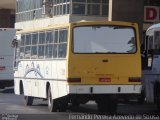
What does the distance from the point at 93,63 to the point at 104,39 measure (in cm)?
91

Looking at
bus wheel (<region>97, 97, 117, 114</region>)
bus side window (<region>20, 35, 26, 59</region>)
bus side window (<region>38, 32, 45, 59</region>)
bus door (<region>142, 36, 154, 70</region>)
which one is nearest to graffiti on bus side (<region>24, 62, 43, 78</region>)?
bus side window (<region>38, 32, 45, 59</region>)

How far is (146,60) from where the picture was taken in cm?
2042

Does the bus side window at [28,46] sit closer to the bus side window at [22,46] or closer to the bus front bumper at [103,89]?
the bus side window at [22,46]

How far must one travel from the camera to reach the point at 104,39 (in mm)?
18562

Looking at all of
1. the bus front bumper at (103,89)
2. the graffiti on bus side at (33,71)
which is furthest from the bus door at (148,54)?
the graffiti on bus side at (33,71)

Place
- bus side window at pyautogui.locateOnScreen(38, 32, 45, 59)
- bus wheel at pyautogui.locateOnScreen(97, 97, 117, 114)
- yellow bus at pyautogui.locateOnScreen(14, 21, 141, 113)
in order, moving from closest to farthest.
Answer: yellow bus at pyautogui.locateOnScreen(14, 21, 141, 113) < bus wheel at pyautogui.locateOnScreen(97, 97, 117, 114) < bus side window at pyautogui.locateOnScreen(38, 32, 45, 59)

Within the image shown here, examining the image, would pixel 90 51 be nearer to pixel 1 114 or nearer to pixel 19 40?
pixel 1 114

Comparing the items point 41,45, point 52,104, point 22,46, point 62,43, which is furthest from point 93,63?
point 22,46

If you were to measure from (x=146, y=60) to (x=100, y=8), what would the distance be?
3227cm

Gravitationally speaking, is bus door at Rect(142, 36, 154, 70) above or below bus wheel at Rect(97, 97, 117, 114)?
above

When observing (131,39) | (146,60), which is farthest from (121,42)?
(146,60)

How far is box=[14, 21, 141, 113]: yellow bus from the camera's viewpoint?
18.0 m

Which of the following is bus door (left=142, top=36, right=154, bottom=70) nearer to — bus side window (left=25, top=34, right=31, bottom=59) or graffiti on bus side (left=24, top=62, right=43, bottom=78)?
graffiti on bus side (left=24, top=62, right=43, bottom=78)

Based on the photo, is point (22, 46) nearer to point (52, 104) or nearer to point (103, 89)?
point (52, 104)
